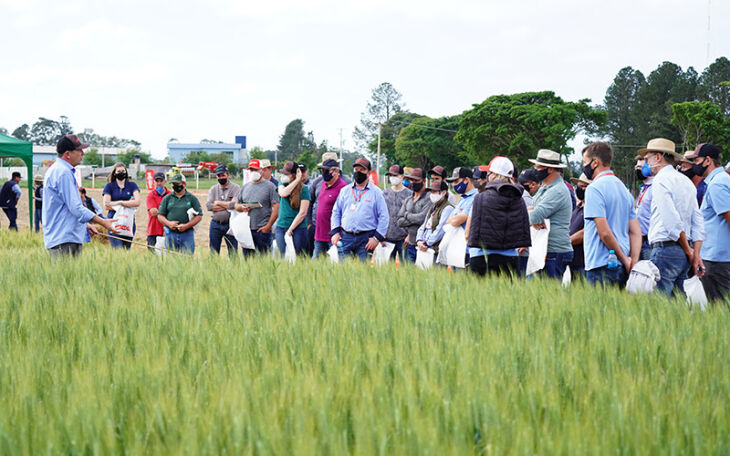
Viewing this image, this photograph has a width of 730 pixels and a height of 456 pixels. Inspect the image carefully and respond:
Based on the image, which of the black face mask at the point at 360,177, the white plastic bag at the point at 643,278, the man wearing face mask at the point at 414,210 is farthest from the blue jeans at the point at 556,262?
the black face mask at the point at 360,177

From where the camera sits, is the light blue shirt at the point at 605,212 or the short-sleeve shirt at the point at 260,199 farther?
the short-sleeve shirt at the point at 260,199

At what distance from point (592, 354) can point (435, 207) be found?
18.5 feet

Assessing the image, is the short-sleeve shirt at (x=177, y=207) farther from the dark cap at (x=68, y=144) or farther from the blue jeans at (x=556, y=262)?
the blue jeans at (x=556, y=262)

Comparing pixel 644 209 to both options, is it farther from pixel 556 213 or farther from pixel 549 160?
pixel 549 160

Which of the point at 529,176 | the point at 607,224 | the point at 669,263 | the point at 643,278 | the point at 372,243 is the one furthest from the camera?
the point at 372,243

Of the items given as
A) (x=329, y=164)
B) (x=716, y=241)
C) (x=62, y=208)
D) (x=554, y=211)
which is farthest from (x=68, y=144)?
(x=716, y=241)

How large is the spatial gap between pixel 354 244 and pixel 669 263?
13.5ft

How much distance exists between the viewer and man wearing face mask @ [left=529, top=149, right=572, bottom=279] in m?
6.59

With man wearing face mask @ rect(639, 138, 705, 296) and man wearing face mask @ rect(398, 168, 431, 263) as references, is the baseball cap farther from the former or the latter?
man wearing face mask @ rect(398, 168, 431, 263)

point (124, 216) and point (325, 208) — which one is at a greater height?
point (325, 208)

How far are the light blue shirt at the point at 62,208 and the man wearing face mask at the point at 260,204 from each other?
3070 mm

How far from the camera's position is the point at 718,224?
5.78 m

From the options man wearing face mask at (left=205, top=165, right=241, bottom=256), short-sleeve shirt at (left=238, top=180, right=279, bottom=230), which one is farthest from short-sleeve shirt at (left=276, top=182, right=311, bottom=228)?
man wearing face mask at (left=205, top=165, right=241, bottom=256)

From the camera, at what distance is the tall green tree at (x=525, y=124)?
64.6m
